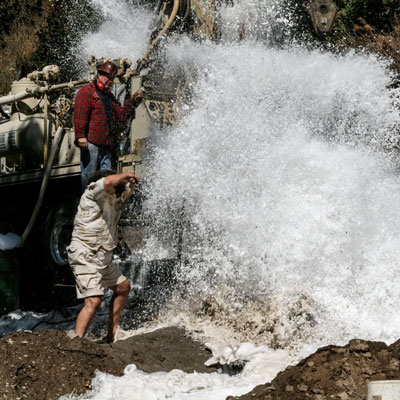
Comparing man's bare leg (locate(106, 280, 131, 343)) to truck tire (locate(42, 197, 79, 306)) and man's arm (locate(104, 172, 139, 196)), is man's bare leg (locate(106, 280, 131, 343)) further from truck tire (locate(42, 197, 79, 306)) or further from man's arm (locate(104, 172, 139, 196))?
truck tire (locate(42, 197, 79, 306))

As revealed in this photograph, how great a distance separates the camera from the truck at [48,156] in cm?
970

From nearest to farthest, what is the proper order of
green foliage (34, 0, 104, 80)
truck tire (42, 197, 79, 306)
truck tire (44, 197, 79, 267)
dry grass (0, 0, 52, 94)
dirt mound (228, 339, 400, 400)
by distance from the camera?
dirt mound (228, 339, 400, 400), truck tire (42, 197, 79, 306), truck tire (44, 197, 79, 267), green foliage (34, 0, 104, 80), dry grass (0, 0, 52, 94)

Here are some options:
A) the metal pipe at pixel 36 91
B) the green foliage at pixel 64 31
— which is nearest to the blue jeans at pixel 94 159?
the metal pipe at pixel 36 91

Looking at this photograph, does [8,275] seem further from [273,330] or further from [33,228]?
[273,330]

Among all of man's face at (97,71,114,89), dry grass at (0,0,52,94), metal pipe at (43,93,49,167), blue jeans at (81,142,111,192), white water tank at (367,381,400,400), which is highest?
white water tank at (367,381,400,400)

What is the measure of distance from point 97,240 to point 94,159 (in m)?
1.68

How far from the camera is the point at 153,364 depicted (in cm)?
676

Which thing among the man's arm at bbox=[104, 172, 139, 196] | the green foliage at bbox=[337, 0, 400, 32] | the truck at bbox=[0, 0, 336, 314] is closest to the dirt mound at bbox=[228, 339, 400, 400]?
the man's arm at bbox=[104, 172, 139, 196]

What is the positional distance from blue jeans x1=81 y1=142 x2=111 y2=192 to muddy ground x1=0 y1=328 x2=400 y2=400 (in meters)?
1.91

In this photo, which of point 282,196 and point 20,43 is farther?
point 20,43

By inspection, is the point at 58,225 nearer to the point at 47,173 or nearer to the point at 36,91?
the point at 47,173

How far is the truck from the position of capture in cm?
970

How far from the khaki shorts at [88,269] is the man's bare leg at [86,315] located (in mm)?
51

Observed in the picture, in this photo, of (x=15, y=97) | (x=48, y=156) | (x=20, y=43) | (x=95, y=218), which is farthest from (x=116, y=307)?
(x=20, y=43)
